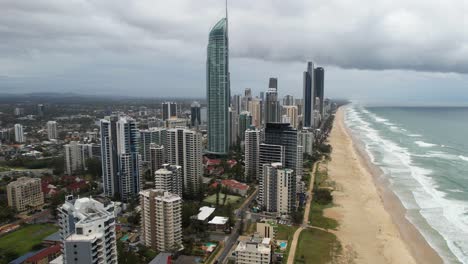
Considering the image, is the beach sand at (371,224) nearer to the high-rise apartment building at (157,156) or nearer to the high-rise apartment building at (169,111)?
the high-rise apartment building at (157,156)

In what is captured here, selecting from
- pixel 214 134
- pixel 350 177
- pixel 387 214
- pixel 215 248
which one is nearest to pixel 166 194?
pixel 215 248

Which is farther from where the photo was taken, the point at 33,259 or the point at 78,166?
the point at 78,166

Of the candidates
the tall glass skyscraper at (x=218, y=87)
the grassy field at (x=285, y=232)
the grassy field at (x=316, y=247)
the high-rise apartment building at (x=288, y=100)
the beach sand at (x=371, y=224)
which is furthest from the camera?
the high-rise apartment building at (x=288, y=100)

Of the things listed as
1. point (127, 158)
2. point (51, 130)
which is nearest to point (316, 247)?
point (127, 158)

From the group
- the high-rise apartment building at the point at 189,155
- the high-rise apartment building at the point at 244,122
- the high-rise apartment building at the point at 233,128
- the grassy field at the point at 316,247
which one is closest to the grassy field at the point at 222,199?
the high-rise apartment building at the point at 189,155

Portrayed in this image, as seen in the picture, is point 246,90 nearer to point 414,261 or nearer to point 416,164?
point 416,164

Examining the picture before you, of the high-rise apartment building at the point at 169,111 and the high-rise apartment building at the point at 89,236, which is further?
the high-rise apartment building at the point at 169,111

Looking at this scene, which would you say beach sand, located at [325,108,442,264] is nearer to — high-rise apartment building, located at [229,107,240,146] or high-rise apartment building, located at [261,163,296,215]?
high-rise apartment building, located at [261,163,296,215]
